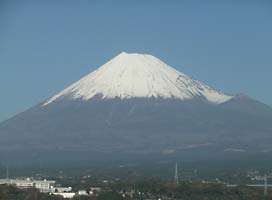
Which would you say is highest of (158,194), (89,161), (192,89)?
(192,89)

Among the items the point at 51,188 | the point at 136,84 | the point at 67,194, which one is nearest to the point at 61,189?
the point at 51,188

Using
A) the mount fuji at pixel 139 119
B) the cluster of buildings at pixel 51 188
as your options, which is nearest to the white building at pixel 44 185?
the cluster of buildings at pixel 51 188

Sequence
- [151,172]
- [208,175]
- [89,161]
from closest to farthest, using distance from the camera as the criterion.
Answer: [208,175], [151,172], [89,161]

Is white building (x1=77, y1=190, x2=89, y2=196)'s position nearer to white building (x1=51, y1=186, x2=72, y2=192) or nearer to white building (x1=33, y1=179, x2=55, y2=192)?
white building (x1=51, y1=186, x2=72, y2=192)

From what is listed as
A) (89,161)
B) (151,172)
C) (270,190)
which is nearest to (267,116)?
(89,161)

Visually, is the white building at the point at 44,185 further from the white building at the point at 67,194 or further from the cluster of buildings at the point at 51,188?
the white building at the point at 67,194

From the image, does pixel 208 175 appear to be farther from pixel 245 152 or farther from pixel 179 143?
pixel 179 143

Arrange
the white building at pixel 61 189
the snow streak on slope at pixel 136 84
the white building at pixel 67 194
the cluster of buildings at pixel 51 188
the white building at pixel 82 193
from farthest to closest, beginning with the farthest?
the snow streak on slope at pixel 136 84 < the white building at pixel 61 189 < the cluster of buildings at pixel 51 188 < the white building at pixel 82 193 < the white building at pixel 67 194

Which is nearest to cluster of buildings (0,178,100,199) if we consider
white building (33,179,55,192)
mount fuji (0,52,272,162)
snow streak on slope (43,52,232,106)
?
white building (33,179,55,192)
